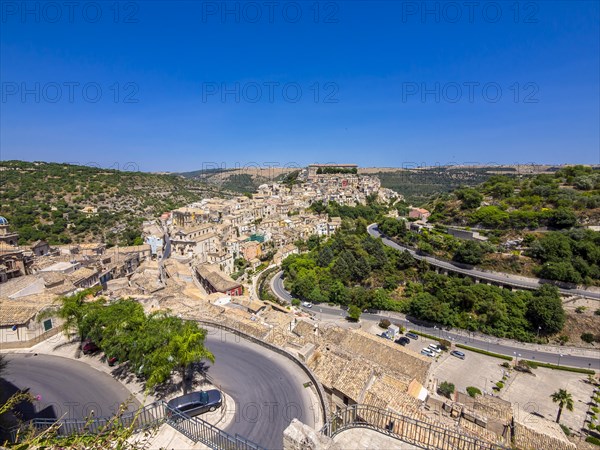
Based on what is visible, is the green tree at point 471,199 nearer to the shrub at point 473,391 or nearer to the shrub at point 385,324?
the shrub at point 385,324

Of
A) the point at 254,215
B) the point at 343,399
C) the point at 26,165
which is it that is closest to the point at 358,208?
the point at 254,215

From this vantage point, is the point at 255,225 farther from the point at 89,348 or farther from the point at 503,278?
the point at 89,348

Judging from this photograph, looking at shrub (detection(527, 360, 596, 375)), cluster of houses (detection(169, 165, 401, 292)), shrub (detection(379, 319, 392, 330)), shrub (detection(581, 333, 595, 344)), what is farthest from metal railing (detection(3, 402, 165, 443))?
shrub (detection(581, 333, 595, 344))

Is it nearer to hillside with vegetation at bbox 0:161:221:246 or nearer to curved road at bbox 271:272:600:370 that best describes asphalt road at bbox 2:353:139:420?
curved road at bbox 271:272:600:370

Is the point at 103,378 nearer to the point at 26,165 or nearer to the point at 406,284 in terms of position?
the point at 406,284

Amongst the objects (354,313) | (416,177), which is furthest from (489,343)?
(416,177)

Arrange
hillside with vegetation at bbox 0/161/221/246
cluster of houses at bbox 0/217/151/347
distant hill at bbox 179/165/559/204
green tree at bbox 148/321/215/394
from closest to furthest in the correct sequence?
green tree at bbox 148/321/215/394 < cluster of houses at bbox 0/217/151/347 < hillside with vegetation at bbox 0/161/221/246 < distant hill at bbox 179/165/559/204
